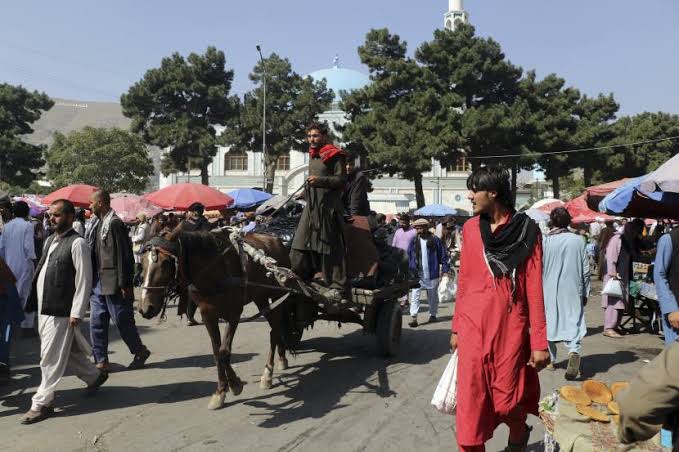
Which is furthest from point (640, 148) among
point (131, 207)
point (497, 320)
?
point (497, 320)

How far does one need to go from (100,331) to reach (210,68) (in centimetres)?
3466

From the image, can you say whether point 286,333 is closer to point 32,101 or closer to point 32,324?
point 32,324

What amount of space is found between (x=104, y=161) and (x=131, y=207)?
63.7 ft

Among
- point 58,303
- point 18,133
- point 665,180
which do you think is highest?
point 18,133

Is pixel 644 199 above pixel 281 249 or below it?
above

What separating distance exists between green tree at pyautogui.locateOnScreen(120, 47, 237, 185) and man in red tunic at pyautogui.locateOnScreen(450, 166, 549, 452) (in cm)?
3600

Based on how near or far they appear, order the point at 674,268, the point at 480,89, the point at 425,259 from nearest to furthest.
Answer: the point at 674,268, the point at 425,259, the point at 480,89

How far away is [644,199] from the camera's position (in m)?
7.15

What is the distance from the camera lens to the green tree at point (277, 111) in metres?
38.1

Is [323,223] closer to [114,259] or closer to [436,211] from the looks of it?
[114,259]

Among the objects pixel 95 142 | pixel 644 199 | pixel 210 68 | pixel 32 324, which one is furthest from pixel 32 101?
pixel 644 199

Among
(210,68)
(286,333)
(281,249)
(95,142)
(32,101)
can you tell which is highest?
(210,68)

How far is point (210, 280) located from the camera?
5.44 meters

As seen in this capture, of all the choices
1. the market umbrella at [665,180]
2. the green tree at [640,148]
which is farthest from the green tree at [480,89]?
the market umbrella at [665,180]
